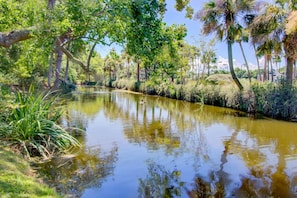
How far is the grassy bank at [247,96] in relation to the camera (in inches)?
571

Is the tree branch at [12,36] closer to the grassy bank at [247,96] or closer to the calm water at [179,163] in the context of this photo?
the calm water at [179,163]

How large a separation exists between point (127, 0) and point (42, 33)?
1.43 meters

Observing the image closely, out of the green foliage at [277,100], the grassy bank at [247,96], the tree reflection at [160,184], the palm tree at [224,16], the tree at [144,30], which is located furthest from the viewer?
the palm tree at [224,16]

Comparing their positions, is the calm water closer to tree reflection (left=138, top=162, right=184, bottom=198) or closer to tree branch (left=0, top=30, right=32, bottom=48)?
tree reflection (left=138, top=162, right=184, bottom=198)

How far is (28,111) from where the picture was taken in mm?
7344

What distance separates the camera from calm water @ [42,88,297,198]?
5516 millimetres

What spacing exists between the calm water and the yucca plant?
0.59 meters

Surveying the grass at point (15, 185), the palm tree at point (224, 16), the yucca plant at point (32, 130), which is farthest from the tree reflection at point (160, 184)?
the palm tree at point (224, 16)

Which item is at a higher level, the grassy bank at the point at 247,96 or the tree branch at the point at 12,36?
the tree branch at the point at 12,36

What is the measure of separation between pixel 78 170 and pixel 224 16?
53.5ft

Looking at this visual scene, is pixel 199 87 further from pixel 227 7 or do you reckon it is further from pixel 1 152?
pixel 1 152

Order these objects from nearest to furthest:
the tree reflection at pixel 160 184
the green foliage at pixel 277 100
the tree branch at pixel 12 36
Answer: the tree branch at pixel 12 36 < the tree reflection at pixel 160 184 < the green foliage at pixel 277 100

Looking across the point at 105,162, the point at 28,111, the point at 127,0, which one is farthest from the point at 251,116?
the point at 127,0

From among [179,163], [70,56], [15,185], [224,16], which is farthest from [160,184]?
[224,16]
